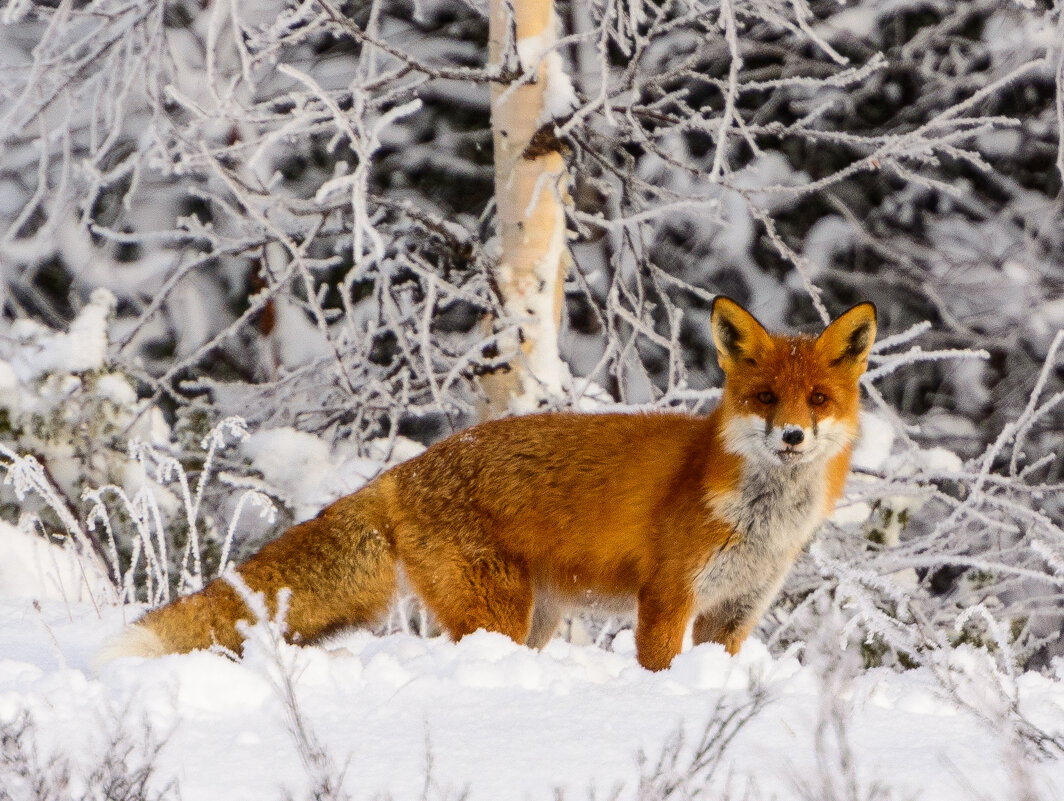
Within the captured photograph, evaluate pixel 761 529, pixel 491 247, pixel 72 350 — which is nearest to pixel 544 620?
pixel 761 529

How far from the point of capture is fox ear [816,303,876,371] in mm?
4223

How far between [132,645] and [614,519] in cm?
173

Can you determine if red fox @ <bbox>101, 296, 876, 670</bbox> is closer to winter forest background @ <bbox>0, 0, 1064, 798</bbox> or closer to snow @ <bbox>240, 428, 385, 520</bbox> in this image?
winter forest background @ <bbox>0, 0, 1064, 798</bbox>

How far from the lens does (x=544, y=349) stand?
Answer: 6.17m

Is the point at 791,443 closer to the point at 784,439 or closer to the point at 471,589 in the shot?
the point at 784,439

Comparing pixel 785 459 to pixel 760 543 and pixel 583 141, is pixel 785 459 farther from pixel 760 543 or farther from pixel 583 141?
pixel 583 141

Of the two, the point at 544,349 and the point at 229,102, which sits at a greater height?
the point at 229,102

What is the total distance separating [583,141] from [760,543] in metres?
2.64

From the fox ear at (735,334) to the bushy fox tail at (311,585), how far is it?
1.44 m

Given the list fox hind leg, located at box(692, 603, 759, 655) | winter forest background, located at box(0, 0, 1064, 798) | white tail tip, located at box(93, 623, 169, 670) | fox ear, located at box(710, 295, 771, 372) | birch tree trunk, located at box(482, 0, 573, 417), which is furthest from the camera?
birch tree trunk, located at box(482, 0, 573, 417)

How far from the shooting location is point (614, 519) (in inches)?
171

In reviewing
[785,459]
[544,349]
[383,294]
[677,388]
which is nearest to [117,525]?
[383,294]

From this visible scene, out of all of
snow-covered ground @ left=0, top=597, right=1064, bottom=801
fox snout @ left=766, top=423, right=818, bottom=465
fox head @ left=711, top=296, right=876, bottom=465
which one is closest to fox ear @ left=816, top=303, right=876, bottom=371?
fox head @ left=711, top=296, right=876, bottom=465

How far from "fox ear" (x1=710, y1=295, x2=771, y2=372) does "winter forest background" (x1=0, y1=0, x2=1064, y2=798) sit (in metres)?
0.91
